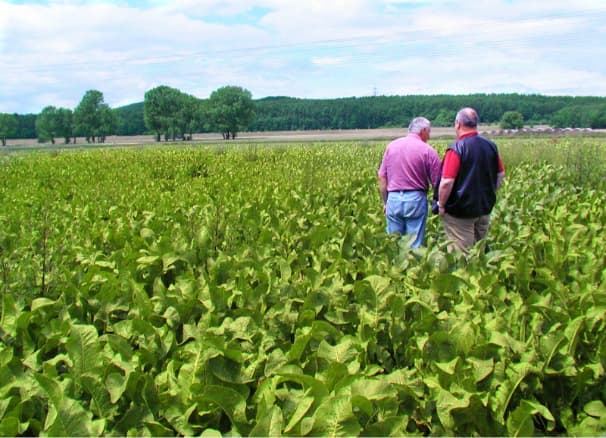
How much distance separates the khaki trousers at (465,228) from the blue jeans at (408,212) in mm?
348

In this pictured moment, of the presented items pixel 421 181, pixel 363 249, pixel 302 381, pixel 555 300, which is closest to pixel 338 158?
pixel 421 181

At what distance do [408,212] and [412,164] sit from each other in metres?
0.59

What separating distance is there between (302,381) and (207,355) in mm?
418

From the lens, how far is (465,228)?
21.4 feet

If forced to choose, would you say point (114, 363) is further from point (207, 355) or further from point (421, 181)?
point (421, 181)

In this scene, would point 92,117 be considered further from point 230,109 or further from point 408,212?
point 408,212

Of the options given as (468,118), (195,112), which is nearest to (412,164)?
(468,118)

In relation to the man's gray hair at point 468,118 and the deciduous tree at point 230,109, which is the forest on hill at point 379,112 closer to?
the deciduous tree at point 230,109

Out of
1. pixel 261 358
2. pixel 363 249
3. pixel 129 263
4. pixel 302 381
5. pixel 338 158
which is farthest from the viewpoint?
pixel 338 158

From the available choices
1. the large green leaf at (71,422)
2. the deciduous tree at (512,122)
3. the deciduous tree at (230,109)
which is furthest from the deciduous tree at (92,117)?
the large green leaf at (71,422)

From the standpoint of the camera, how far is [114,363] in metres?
2.25

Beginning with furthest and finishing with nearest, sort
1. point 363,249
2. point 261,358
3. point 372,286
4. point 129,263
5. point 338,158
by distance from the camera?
point 338,158, point 363,249, point 129,263, point 372,286, point 261,358

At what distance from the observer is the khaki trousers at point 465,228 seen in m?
6.51

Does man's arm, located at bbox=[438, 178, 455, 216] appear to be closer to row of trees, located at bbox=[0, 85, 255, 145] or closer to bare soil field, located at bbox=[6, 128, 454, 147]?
bare soil field, located at bbox=[6, 128, 454, 147]
